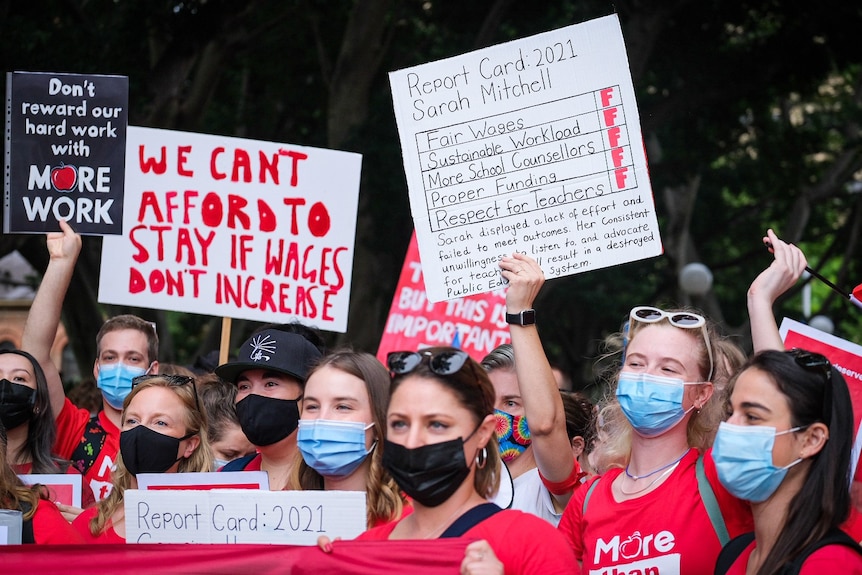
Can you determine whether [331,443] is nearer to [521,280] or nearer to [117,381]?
[521,280]

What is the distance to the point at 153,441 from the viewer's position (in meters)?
4.61

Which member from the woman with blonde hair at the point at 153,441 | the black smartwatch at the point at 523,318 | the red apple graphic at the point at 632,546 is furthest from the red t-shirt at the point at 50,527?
the red apple graphic at the point at 632,546

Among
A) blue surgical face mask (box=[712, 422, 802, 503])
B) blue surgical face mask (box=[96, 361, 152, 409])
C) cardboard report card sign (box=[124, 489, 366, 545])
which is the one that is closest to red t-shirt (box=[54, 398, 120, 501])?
blue surgical face mask (box=[96, 361, 152, 409])

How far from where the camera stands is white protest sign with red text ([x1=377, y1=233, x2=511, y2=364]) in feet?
29.9

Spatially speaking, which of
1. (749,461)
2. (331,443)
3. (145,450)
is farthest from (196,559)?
(749,461)

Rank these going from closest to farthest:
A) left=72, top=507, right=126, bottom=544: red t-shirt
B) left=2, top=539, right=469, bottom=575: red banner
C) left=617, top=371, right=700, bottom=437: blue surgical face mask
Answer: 1. left=2, top=539, right=469, bottom=575: red banner
2. left=617, top=371, right=700, bottom=437: blue surgical face mask
3. left=72, top=507, right=126, bottom=544: red t-shirt

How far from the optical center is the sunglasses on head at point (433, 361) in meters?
3.33

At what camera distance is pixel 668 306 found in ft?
16.4

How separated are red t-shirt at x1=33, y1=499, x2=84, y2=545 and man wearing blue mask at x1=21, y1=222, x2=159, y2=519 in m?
1.00

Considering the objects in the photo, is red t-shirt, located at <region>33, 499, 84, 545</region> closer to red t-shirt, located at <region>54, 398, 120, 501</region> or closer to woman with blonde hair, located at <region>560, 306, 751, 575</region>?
red t-shirt, located at <region>54, 398, 120, 501</region>

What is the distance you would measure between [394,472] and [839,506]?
120 cm

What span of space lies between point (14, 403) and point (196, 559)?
1799mm

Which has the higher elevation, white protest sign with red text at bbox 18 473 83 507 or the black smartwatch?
the black smartwatch

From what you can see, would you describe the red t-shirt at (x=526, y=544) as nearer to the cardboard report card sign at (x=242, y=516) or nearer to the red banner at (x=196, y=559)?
the red banner at (x=196, y=559)
